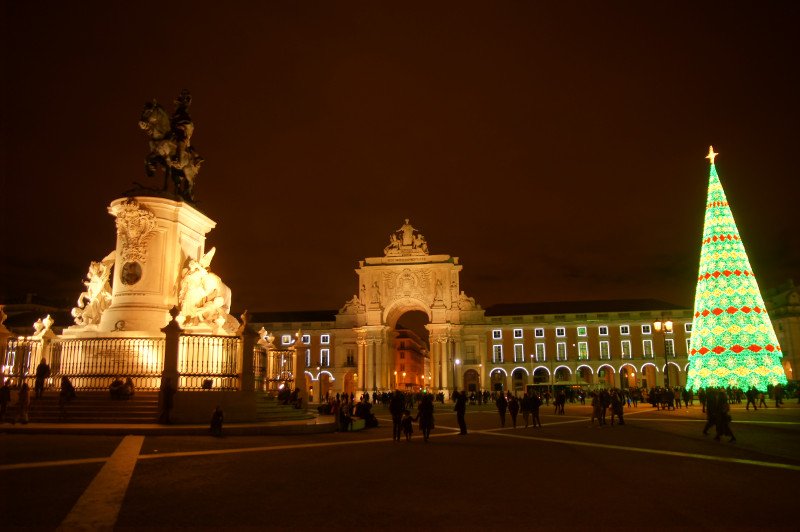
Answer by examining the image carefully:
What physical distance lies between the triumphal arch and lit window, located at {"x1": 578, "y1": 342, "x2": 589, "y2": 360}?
13.2 metres

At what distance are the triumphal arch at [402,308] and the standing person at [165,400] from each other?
191ft

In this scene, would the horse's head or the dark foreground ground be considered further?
the horse's head

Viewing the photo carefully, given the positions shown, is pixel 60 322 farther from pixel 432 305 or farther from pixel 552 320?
pixel 552 320

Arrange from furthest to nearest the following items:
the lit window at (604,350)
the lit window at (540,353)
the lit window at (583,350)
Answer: the lit window at (540,353)
the lit window at (583,350)
the lit window at (604,350)

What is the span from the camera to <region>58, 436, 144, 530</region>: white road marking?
586cm

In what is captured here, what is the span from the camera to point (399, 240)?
3103 inches

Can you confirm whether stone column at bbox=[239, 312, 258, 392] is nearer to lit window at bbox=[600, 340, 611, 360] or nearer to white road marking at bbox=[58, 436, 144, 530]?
white road marking at bbox=[58, 436, 144, 530]

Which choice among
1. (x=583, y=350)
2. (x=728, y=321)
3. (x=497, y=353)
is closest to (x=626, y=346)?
(x=583, y=350)

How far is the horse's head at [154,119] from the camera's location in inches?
723

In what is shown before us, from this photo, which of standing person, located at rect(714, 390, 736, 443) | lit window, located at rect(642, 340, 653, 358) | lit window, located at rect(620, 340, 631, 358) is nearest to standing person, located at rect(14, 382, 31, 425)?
standing person, located at rect(714, 390, 736, 443)

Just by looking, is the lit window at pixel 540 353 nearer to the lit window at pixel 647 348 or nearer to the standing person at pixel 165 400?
the lit window at pixel 647 348

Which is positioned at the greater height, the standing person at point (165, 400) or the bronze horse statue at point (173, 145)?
the bronze horse statue at point (173, 145)

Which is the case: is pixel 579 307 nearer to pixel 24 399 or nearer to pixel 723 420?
pixel 723 420

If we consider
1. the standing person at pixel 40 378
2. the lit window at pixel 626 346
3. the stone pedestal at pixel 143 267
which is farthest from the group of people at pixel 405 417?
the lit window at pixel 626 346
